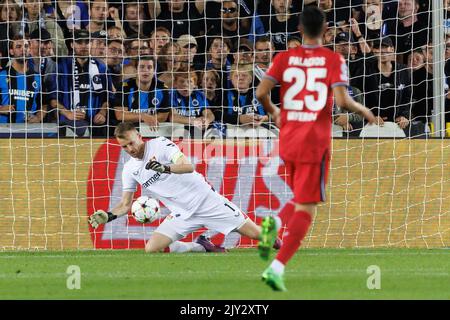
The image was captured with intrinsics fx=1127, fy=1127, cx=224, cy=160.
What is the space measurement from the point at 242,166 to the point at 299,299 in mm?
6722

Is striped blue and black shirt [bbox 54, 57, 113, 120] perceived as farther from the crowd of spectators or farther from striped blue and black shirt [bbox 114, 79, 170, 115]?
striped blue and black shirt [bbox 114, 79, 170, 115]

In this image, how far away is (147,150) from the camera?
12.9 m

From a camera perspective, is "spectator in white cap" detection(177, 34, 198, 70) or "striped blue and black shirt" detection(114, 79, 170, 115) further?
"spectator in white cap" detection(177, 34, 198, 70)

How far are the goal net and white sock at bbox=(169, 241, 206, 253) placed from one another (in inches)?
35.8

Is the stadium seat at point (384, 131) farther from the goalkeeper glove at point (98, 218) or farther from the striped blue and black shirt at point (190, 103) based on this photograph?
the goalkeeper glove at point (98, 218)

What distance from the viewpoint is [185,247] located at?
13250mm

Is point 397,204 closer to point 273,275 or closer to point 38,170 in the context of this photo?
point 38,170

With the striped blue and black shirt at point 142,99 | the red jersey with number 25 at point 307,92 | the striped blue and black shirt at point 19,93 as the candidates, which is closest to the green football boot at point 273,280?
the red jersey with number 25 at point 307,92

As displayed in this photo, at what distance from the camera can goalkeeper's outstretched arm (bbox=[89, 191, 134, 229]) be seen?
12479mm

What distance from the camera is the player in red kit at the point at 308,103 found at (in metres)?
8.34

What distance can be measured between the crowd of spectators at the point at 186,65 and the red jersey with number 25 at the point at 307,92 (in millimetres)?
6117

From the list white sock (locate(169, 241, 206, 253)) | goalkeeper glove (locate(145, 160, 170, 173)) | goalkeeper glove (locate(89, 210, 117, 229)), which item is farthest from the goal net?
goalkeeper glove (locate(145, 160, 170, 173))

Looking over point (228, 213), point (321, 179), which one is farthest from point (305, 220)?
point (228, 213)

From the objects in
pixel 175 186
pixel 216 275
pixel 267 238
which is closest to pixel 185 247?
pixel 175 186
